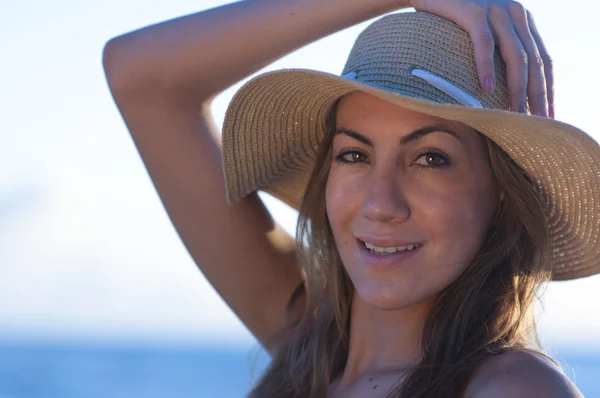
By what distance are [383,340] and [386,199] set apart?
50 cm

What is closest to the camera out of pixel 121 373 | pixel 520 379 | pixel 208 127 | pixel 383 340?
pixel 520 379

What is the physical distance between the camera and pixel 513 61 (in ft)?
8.50

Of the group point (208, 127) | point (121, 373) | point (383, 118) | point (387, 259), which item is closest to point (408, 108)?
point (383, 118)

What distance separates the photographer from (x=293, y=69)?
2771mm

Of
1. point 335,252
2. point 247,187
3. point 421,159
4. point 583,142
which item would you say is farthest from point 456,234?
point 247,187

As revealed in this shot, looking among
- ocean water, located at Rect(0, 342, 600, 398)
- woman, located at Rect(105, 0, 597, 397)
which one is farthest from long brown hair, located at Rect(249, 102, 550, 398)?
ocean water, located at Rect(0, 342, 600, 398)

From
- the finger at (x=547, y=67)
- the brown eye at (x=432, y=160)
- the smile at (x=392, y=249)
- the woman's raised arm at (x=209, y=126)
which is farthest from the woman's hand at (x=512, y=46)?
the woman's raised arm at (x=209, y=126)

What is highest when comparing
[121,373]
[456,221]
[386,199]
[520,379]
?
[121,373]

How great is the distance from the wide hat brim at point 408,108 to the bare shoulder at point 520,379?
0.54 meters

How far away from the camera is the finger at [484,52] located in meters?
2.57

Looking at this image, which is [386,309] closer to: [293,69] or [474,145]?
[474,145]

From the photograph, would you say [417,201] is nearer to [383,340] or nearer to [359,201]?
[359,201]

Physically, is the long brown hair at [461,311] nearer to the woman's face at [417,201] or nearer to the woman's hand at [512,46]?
the woman's face at [417,201]

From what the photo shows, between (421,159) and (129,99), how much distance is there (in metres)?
1.12
